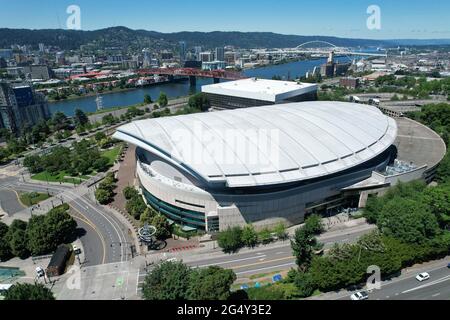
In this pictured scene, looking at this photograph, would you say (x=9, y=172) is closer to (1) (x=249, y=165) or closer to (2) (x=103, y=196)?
(2) (x=103, y=196)

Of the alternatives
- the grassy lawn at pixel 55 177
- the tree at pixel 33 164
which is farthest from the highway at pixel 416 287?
the tree at pixel 33 164

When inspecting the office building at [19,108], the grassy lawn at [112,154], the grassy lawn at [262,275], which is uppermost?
the office building at [19,108]

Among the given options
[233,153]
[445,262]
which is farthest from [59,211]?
[445,262]

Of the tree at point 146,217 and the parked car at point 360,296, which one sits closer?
the parked car at point 360,296

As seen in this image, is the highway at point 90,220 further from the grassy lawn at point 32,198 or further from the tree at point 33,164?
the tree at point 33,164

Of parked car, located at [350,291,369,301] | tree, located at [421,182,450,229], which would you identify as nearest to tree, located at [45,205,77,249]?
parked car, located at [350,291,369,301]

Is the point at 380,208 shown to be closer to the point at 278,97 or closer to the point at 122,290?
the point at 122,290
